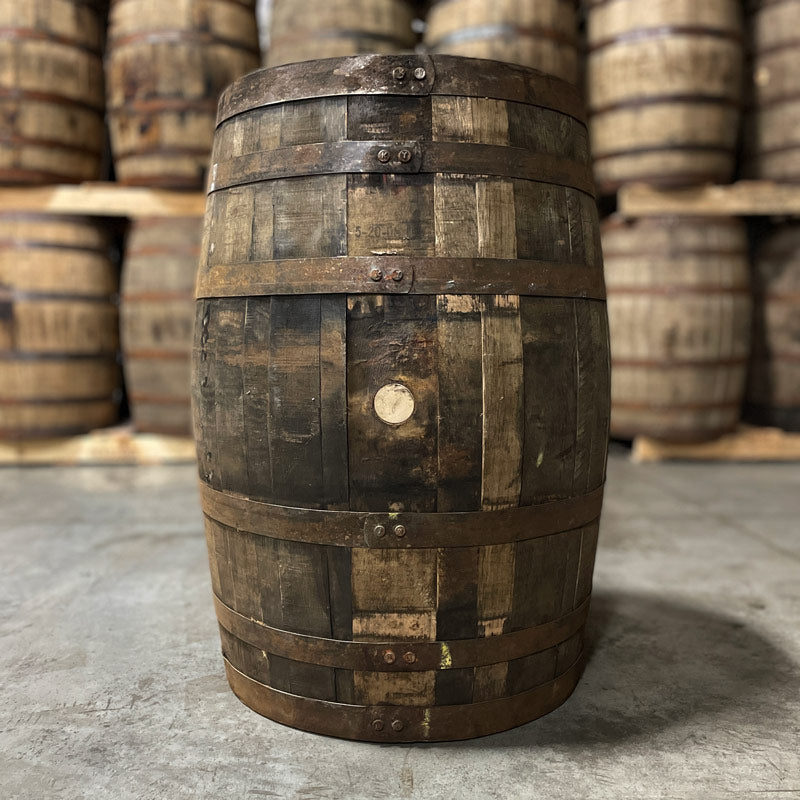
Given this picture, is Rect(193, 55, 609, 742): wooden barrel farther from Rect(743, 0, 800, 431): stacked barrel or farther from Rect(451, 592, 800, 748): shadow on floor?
Rect(743, 0, 800, 431): stacked barrel

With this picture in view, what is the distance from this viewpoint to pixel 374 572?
1.62m

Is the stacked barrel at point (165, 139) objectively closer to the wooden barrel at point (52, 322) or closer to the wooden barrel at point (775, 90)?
the wooden barrel at point (52, 322)

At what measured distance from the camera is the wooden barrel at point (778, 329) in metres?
4.82

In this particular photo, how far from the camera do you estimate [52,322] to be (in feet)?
15.0

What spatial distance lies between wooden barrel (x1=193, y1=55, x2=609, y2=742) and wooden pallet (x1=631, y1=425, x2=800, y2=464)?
3277 mm

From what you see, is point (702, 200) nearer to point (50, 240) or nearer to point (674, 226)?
point (674, 226)

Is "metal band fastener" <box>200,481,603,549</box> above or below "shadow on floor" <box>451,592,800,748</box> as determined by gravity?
above

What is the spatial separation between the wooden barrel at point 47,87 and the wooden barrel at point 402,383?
3.40 m

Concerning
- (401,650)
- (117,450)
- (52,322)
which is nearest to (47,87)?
(52,322)

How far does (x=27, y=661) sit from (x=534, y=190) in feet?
5.73

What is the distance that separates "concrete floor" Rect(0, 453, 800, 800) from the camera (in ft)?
5.15

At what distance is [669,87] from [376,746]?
13.3 feet

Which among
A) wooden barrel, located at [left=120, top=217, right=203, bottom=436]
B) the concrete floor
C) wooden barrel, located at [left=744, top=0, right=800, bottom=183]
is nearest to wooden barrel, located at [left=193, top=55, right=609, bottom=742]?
the concrete floor

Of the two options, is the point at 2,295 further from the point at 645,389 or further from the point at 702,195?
the point at 702,195
